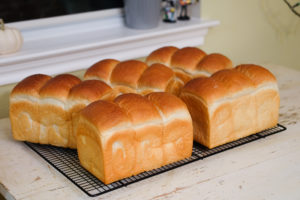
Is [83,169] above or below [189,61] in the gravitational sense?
below

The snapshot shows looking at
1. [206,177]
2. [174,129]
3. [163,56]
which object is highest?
[163,56]

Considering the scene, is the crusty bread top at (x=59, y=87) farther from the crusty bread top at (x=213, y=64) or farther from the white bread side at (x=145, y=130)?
the crusty bread top at (x=213, y=64)

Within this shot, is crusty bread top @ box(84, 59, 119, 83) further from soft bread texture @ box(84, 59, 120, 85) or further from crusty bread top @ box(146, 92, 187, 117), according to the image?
crusty bread top @ box(146, 92, 187, 117)

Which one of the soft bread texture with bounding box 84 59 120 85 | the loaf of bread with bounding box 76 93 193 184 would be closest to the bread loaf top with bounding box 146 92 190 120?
the loaf of bread with bounding box 76 93 193 184

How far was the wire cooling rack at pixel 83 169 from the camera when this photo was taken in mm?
1012

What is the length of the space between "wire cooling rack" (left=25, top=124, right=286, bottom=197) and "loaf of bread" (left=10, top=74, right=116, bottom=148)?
0.03 m

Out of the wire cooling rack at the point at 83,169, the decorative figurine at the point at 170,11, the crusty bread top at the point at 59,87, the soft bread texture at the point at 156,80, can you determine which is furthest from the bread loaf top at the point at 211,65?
the decorative figurine at the point at 170,11

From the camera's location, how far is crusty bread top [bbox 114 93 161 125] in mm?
1045

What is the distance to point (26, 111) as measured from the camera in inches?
49.7

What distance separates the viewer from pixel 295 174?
1.05 metres

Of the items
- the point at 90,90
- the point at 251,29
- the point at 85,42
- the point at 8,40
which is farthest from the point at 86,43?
the point at 251,29

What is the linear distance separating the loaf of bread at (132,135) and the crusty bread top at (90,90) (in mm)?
109

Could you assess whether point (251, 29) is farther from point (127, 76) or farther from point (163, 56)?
point (127, 76)

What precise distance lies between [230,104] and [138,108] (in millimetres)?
293
